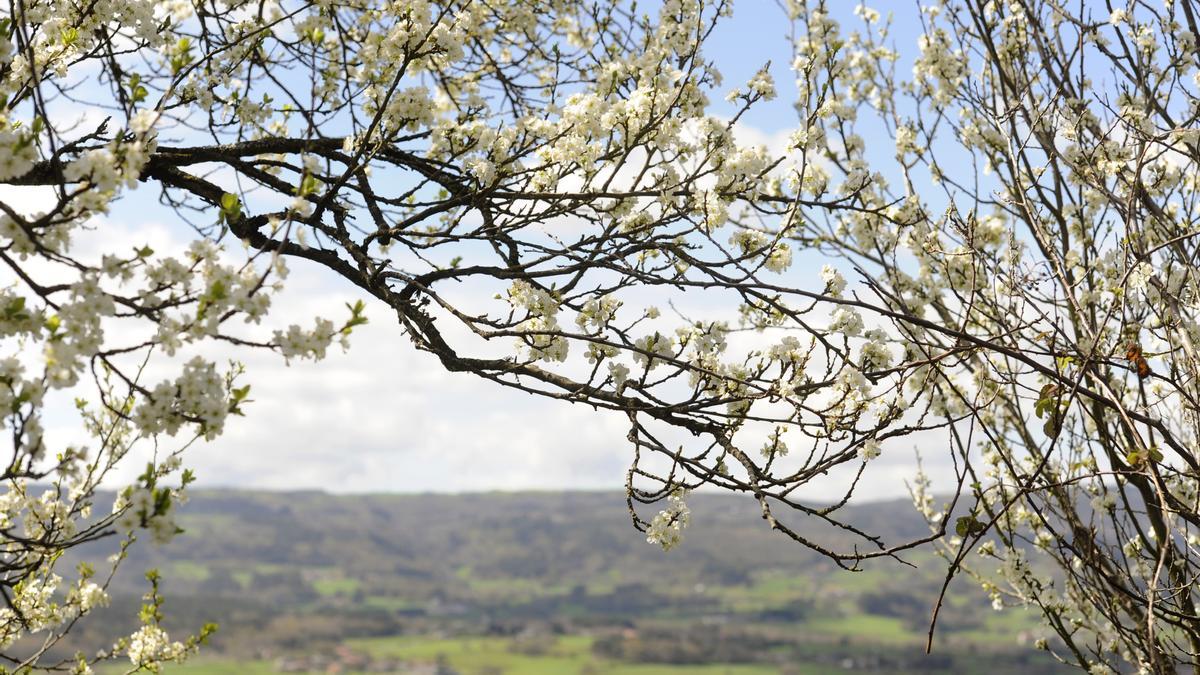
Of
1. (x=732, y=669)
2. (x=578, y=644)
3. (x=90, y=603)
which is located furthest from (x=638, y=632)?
(x=90, y=603)

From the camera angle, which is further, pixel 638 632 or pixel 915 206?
pixel 638 632

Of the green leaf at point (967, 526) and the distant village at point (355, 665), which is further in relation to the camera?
the distant village at point (355, 665)

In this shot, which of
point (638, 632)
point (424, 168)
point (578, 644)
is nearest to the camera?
point (424, 168)

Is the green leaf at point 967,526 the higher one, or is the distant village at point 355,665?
the green leaf at point 967,526

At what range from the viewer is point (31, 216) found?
3133mm

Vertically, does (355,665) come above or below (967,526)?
below

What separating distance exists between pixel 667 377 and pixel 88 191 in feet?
Result: 8.31

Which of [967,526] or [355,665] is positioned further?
[355,665]

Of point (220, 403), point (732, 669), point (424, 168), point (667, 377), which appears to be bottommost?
point (732, 669)

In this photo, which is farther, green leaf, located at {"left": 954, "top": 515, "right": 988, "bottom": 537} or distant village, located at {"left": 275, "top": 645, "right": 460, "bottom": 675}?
distant village, located at {"left": 275, "top": 645, "right": 460, "bottom": 675}

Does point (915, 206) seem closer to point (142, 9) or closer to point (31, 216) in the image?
point (142, 9)

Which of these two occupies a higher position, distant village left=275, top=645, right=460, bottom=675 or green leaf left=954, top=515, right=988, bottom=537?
green leaf left=954, top=515, right=988, bottom=537

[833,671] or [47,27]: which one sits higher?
[47,27]

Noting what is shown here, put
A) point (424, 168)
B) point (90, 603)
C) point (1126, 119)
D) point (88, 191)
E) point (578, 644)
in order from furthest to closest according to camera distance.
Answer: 1. point (578, 644)
2. point (90, 603)
3. point (1126, 119)
4. point (424, 168)
5. point (88, 191)
